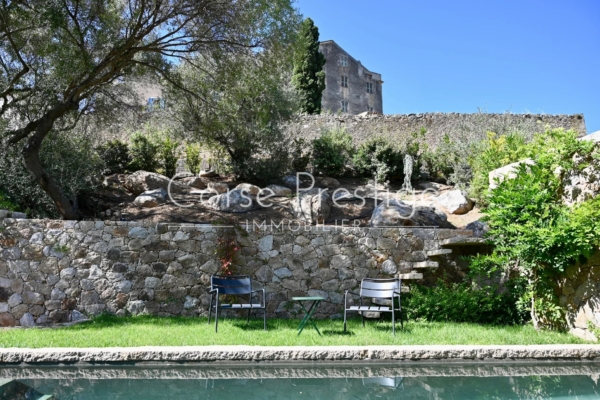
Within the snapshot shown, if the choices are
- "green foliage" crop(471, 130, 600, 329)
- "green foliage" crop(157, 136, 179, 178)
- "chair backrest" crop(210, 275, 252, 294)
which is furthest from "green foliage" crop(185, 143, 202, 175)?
"green foliage" crop(471, 130, 600, 329)

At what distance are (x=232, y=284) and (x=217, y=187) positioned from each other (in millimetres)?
6677

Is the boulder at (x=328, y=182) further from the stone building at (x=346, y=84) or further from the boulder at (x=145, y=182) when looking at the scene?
the stone building at (x=346, y=84)

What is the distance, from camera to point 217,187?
14031mm

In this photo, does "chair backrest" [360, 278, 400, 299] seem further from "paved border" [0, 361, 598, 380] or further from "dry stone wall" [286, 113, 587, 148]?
"dry stone wall" [286, 113, 587, 148]

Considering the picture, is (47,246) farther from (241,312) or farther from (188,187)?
(188,187)

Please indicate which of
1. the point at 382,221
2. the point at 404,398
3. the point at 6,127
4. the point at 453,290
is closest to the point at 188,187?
the point at 6,127

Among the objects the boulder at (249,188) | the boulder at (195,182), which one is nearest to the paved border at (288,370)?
the boulder at (249,188)

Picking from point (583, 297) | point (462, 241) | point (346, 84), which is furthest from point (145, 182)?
point (346, 84)

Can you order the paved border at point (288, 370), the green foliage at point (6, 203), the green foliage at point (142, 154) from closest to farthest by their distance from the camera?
the paved border at point (288, 370)
the green foliage at point (6, 203)
the green foliage at point (142, 154)

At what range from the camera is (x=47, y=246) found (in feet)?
26.4

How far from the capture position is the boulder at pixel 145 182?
13.4m

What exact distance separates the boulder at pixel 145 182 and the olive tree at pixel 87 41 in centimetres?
308

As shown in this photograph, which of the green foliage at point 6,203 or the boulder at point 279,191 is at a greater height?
the boulder at point 279,191

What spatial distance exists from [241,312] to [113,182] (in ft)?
23.9
